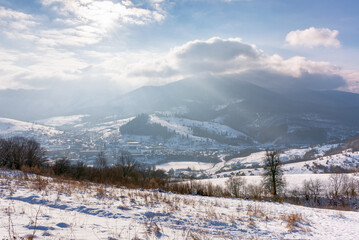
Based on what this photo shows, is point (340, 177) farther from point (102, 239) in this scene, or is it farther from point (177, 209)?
point (102, 239)

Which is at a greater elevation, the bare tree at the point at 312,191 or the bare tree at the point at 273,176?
the bare tree at the point at 273,176

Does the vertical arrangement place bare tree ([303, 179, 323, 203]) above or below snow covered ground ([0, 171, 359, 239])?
below

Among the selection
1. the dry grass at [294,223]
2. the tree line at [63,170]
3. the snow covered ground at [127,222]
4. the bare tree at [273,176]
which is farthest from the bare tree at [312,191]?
the snow covered ground at [127,222]

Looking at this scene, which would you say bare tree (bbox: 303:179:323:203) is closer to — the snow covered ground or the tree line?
the tree line

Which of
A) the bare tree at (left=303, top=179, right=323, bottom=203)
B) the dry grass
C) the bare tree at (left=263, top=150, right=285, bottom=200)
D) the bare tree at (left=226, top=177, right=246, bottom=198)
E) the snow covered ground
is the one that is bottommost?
the bare tree at (left=303, top=179, right=323, bottom=203)

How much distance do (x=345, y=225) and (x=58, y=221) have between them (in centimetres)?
1496

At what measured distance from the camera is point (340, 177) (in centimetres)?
7819

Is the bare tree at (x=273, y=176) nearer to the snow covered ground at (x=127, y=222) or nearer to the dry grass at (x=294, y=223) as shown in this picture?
the snow covered ground at (x=127, y=222)

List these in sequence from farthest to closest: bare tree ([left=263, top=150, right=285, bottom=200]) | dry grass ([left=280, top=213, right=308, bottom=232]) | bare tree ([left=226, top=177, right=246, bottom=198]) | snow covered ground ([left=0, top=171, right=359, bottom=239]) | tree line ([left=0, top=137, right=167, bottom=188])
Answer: bare tree ([left=263, top=150, right=285, bottom=200])
bare tree ([left=226, top=177, right=246, bottom=198])
tree line ([left=0, top=137, right=167, bottom=188])
dry grass ([left=280, top=213, right=308, bottom=232])
snow covered ground ([left=0, top=171, right=359, bottom=239])

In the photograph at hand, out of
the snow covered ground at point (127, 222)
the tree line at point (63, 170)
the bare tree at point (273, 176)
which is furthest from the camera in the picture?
the bare tree at point (273, 176)

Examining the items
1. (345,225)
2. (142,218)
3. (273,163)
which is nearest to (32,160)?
(142,218)

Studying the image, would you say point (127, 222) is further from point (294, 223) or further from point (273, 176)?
point (273, 176)

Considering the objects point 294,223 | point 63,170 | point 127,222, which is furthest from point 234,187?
point 127,222

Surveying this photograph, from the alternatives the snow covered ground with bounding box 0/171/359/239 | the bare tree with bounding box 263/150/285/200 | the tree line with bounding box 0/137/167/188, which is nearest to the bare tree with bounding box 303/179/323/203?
the bare tree with bounding box 263/150/285/200
